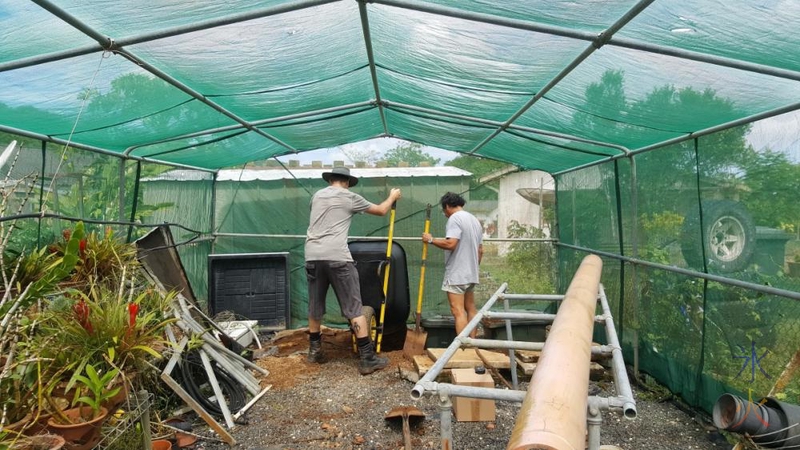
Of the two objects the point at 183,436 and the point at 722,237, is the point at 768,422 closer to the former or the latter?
the point at 722,237

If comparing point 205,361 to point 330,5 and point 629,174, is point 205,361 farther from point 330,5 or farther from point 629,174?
point 629,174

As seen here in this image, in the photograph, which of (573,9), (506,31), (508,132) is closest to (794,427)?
(573,9)

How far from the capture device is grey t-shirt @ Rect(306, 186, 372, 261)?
13.5ft

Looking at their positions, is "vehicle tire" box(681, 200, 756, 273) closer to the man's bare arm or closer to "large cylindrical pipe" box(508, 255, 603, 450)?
"large cylindrical pipe" box(508, 255, 603, 450)

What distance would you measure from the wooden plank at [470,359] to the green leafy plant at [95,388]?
2.61 meters

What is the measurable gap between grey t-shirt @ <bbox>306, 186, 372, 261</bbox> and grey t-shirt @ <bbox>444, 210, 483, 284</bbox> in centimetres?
96

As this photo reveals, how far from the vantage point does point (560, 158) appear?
521cm

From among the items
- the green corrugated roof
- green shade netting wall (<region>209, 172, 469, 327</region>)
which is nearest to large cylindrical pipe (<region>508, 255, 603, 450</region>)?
the green corrugated roof

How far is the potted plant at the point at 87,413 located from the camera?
1786mm

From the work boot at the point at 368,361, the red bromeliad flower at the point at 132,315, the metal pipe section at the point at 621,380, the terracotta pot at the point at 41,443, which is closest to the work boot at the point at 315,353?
the work boot at the point at 368,361

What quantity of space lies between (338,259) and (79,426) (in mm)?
2480

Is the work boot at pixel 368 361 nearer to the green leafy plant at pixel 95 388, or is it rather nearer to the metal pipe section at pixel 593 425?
the green leafy plant at pixel 95 388

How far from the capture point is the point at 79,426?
1812 millimetres

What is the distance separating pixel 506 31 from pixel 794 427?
8.56ft
